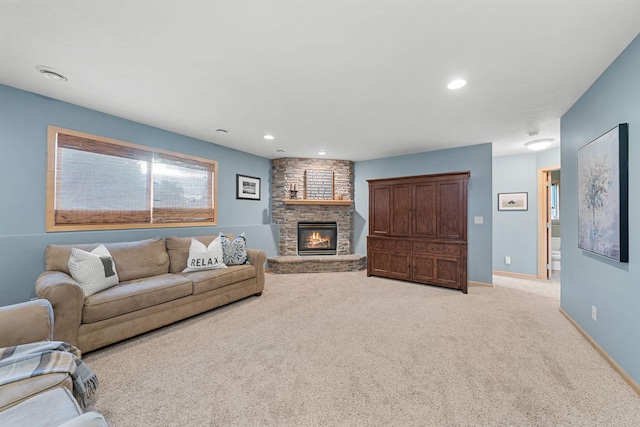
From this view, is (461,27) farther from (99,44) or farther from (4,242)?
(4,242)

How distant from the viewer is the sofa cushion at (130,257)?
2635 mm

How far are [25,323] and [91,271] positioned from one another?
107 cm

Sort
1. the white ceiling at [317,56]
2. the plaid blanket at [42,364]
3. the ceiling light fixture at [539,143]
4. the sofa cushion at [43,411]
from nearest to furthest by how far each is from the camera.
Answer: the sofa cushion at [43,411] < the plaid blanket at [42,364] < the white ceiling at [317,56] < the ceiling light fixture at [539,143]

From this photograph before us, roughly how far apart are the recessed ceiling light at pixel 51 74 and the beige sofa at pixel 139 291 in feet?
5.34

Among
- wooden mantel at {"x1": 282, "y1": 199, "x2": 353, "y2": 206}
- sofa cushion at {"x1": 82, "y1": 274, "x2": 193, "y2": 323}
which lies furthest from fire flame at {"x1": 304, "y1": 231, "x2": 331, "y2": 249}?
sofa cushion at {"x1": 82, "y1": 274, "x2": 193, "y2": 323}

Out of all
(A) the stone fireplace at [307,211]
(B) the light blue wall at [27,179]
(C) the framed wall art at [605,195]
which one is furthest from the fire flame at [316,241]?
(C) the framed wall art at [605,195]

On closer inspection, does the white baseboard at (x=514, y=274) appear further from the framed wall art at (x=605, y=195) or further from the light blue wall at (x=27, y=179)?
the light blue wall at (x=27, y=179)

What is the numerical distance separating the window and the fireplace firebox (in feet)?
6.80

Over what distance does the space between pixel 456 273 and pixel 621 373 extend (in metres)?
2.26

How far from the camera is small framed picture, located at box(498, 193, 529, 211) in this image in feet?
16.8

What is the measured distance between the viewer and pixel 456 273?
424 centimetres

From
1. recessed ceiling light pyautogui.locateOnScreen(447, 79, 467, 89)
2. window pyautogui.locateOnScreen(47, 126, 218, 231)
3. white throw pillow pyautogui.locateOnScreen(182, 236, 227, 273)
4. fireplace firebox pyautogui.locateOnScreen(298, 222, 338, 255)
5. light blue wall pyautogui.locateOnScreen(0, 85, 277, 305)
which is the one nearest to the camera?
recessed ceiling light pyautogui.locateOnScreen(447, 79, 467, 89)

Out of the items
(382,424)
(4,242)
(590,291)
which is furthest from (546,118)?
(4,242)

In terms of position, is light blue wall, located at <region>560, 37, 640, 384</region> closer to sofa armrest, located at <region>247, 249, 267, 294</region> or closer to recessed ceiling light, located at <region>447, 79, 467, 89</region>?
recessed ceiling light, located at <region>447, 79, 467, 89</region>
